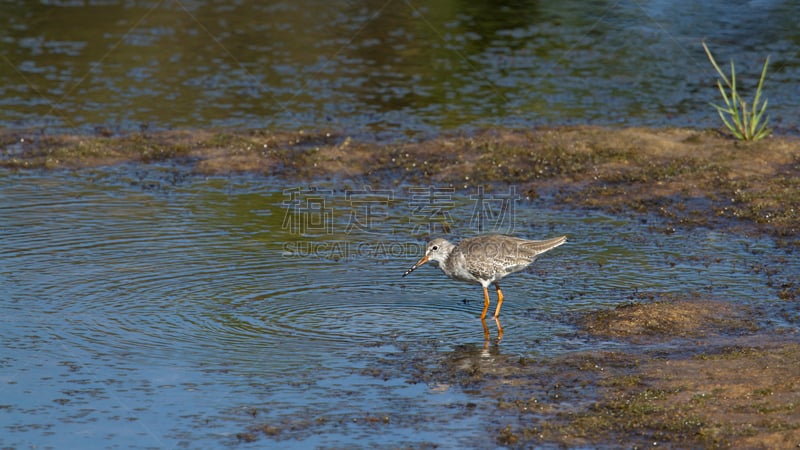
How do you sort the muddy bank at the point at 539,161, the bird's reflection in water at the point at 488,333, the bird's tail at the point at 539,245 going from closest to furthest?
1. the bird's reflection in water at the point at 488,333
2. the bird's tail at the point at 539,245
3. the muddy bank at the point at 539,161

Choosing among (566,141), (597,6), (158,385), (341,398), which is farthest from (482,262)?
(597,6)

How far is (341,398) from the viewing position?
9836 mm

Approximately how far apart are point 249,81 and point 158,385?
Answer: 14328 mm

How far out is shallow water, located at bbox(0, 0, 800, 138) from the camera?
2144 cm

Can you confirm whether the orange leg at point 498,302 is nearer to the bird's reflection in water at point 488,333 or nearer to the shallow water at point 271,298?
the bird's reflection in water at point 488,333

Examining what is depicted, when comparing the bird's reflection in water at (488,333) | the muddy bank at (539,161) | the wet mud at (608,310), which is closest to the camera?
the wet mud at (608,310)

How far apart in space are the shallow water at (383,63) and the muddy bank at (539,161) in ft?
3.67

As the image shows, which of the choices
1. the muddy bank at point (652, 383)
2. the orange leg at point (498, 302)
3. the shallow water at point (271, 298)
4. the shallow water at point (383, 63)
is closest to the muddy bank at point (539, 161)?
the shallow water at point (271, 298)

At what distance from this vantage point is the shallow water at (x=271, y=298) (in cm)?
952

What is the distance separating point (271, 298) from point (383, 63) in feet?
44.1

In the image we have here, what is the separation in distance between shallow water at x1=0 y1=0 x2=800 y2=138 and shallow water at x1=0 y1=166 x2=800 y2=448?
4.14 metres

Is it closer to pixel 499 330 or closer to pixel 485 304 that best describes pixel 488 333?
pixel 499 330

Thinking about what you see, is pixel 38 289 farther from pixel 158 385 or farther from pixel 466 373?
pixel 466 373

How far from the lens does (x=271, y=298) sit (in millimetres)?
12586
